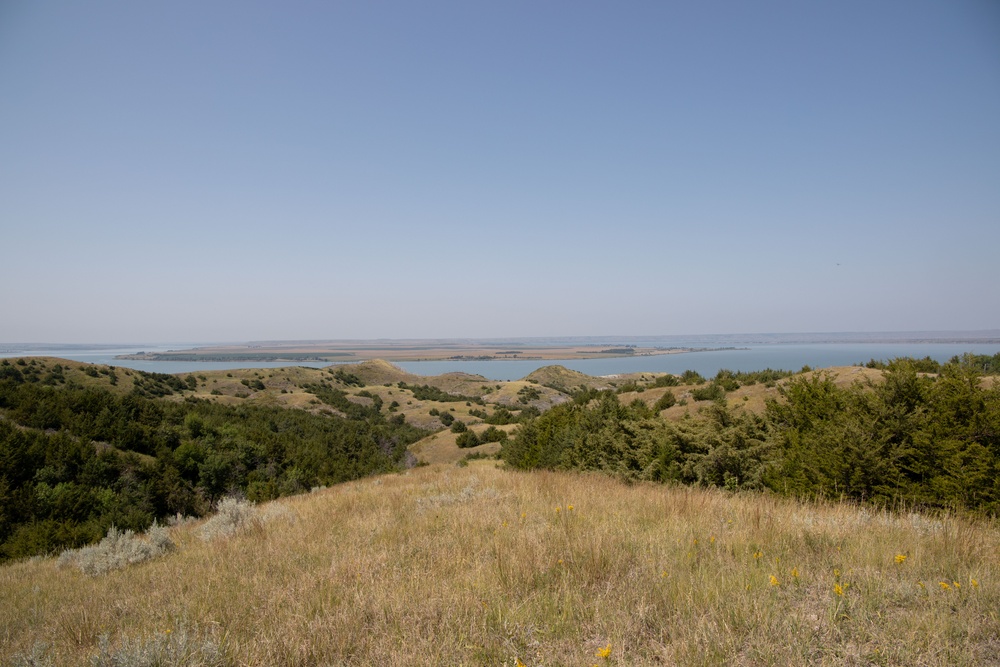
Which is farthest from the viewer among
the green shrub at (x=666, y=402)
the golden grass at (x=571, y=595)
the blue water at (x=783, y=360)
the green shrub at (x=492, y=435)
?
the blue water at (x=783, y=360)

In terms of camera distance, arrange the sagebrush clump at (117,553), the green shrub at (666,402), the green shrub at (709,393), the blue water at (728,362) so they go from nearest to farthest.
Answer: the sagebrush clump at (117,553) < the green shrub at (709,393) < the green shrub at (666,402) < the blue water at (728,362)

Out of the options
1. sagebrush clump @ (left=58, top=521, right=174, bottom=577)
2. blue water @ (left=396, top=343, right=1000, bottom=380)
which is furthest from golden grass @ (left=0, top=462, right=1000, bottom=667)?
blue water @ (left=396, top=343, right=1000, bottom=380)

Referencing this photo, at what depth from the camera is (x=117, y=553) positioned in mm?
6578

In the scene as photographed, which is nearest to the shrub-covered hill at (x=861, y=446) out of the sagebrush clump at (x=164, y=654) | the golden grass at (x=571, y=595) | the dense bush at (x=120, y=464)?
the golden grass at (x=571, y=595)

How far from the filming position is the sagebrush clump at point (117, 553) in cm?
631

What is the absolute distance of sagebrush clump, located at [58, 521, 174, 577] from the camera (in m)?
6.31

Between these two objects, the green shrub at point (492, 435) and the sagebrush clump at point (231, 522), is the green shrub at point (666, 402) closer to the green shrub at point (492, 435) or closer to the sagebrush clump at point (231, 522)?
the green shrub at point (492, 435)

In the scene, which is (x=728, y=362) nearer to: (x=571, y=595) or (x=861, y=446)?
(x=861, y=446)

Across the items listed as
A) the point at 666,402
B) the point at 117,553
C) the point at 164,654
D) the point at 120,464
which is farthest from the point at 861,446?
the point at 120,464

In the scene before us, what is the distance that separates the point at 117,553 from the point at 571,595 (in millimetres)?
7370

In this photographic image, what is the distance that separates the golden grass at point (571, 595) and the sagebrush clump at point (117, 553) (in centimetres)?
38

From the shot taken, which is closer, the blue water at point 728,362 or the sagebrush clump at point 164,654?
the sagebrush clump at point 164,654

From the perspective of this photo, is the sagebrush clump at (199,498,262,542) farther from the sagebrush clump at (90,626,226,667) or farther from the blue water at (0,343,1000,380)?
the blue water at (0,343,1000,380)

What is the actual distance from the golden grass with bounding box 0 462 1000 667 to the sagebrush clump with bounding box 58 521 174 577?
0.38 m
